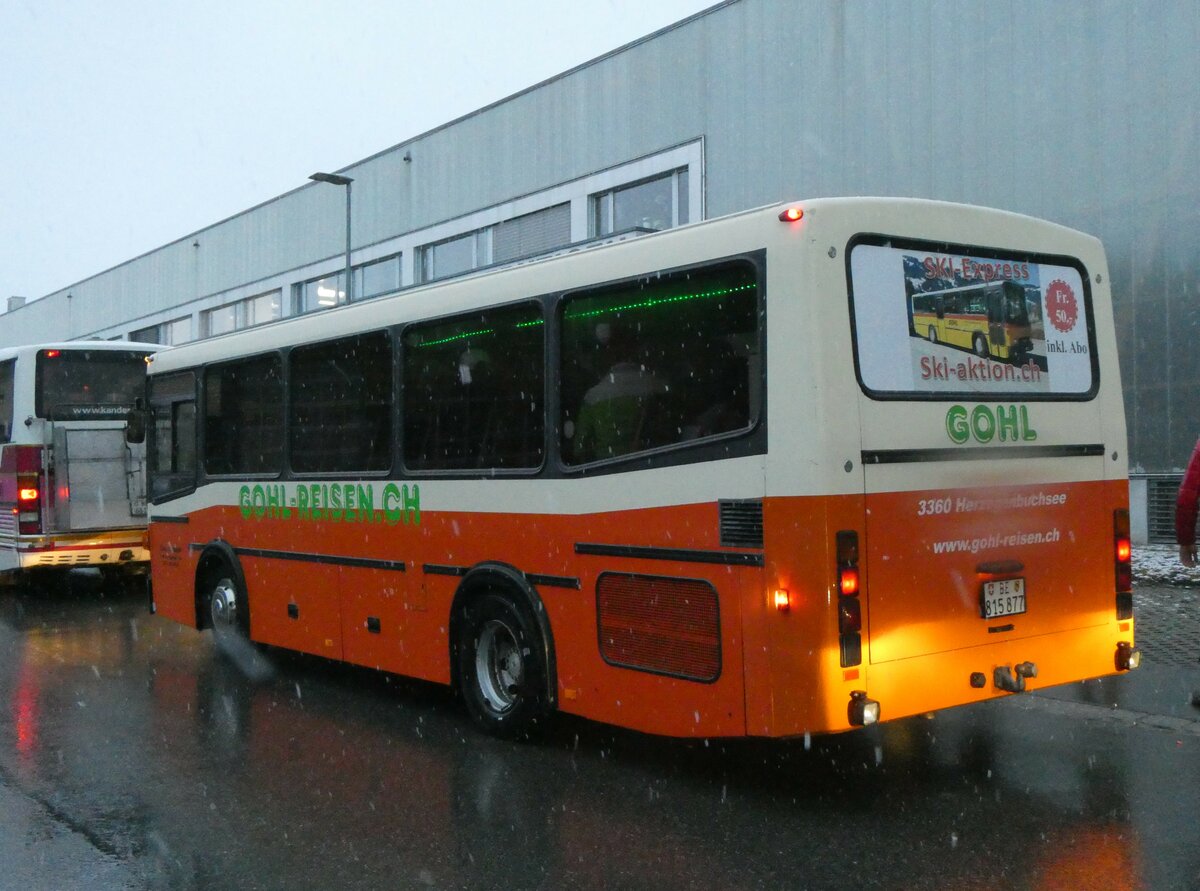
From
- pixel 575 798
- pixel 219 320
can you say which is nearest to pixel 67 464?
pixel 575 798

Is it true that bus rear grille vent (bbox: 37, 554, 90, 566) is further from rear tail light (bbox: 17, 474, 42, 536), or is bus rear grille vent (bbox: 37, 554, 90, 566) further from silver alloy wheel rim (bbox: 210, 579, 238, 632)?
silver alloy wheel rim (bbox: 210, 579, 238, 632)

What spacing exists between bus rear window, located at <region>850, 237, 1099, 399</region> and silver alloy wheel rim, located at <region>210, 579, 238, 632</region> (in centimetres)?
637

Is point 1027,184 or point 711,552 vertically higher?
point 1027,184

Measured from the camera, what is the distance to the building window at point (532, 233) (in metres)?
26.6

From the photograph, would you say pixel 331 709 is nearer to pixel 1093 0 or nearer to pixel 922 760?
pixel 922 760

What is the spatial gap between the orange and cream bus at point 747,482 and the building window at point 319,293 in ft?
89.2

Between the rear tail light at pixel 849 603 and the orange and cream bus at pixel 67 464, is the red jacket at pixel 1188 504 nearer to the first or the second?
the rear tail light at pixel 849 603

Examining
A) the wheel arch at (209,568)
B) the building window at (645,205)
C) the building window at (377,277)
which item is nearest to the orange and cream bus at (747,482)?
the wheel arch at (209,568)

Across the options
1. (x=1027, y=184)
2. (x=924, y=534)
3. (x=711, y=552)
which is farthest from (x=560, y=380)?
(x=1027, y=184)

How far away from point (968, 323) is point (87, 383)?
1249 cm

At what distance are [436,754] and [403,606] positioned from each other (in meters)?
1.36

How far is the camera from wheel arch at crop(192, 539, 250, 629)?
10172 mm

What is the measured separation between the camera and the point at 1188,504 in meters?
7.49

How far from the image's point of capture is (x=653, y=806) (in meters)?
6.01
